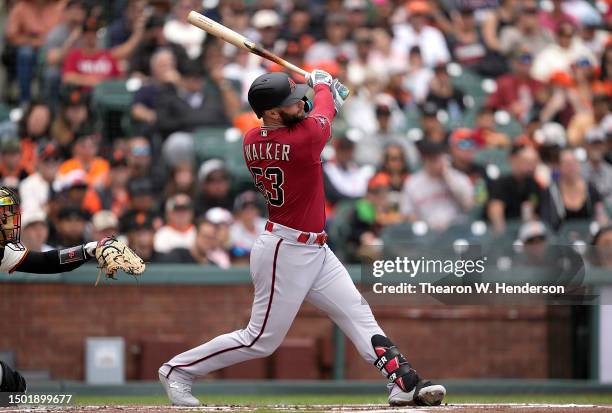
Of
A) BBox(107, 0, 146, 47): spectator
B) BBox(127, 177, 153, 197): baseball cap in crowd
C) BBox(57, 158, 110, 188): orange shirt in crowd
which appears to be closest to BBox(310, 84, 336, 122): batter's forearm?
BBox(127, 177, 153, 197): baseball cap in crowd

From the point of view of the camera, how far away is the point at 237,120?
40.2ft

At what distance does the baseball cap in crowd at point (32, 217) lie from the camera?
388 inches

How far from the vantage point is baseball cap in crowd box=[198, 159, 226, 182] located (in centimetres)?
1128

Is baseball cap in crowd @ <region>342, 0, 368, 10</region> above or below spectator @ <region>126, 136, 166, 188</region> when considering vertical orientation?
above

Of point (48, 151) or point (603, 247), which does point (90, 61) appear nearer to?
point (48, 151)

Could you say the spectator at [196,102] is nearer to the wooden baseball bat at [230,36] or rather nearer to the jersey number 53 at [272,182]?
the wooden baseball bat at [230,36]

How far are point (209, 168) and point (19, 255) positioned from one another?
483cm

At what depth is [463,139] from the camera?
12172 mm

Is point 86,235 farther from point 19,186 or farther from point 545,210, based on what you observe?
point 545,210

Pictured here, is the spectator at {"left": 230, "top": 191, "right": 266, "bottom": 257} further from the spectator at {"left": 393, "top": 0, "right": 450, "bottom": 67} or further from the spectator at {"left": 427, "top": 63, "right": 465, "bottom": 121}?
the spectator at {"left": 393, "top": 0, "right": 450, "bottom": 67}

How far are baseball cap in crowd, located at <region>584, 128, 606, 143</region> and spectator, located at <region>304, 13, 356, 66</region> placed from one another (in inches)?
105

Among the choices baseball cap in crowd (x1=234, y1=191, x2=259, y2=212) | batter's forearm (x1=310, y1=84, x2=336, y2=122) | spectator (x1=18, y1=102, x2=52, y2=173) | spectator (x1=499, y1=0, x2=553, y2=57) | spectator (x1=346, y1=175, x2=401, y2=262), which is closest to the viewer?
batter's forearm (x1=310, y1=84, x2=336, y2=122)

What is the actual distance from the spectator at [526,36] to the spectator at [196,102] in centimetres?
339

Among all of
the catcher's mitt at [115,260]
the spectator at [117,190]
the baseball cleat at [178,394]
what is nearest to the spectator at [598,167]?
the spectator at [117,190]
